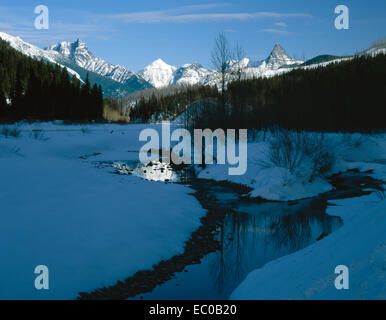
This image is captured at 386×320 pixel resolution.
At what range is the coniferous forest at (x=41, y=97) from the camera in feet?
175

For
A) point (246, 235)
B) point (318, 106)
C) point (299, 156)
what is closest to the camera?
point (246, 235)

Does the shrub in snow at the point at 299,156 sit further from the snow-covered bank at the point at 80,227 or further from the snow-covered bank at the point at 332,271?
the snow-covered bank at the point at 332,271

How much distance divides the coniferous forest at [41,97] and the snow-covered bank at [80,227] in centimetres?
4323

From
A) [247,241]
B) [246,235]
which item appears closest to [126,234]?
[247,241]

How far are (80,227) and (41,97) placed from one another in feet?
184

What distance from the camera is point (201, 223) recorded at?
33.0 ft

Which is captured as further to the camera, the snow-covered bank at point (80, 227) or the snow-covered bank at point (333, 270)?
the snow-covered bank at point (80, 227)

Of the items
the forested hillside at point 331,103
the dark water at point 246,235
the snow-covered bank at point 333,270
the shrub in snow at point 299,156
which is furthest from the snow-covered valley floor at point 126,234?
the forested hillside at point 331,103

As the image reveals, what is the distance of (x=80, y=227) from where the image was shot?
7711 mm

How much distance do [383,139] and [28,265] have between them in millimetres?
32305

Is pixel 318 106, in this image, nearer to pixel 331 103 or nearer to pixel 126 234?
pixel 331 103

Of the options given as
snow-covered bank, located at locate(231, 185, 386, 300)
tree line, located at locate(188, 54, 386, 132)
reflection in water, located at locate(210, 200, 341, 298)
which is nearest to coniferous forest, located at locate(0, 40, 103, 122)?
tree line, located at locate(188, 54, 386, 132)

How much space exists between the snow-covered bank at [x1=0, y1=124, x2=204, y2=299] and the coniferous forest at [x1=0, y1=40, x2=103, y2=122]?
43.2 metres
